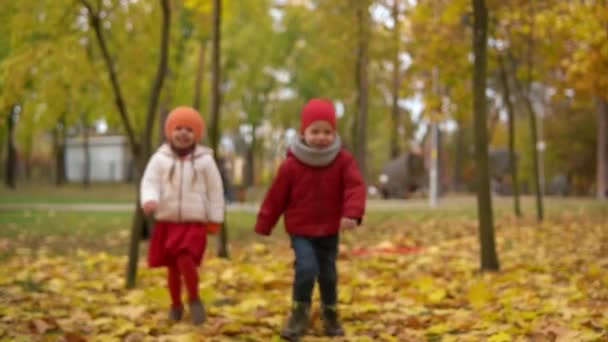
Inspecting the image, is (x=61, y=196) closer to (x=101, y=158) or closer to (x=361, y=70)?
(x=361, y=70)

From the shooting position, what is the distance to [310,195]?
5977 mm

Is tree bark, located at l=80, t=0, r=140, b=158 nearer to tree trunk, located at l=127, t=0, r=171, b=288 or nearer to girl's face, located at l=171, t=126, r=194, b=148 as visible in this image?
tree trunk, located at l=127, t=0, r=171, b=288

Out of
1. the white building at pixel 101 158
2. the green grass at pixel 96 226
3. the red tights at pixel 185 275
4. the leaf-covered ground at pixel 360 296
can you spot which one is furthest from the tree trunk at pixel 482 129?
the white building at pixel 101 158

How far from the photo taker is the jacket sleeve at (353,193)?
5766 mm

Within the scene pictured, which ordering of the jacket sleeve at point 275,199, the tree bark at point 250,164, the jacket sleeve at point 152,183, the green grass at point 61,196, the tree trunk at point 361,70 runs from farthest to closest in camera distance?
the tree bark at point 250,164 < the green grass at point 61,196 < the tree trunk at point 361,70 < the jacket sleeve at point 152,183 < the jacket sleeve at point 275,199

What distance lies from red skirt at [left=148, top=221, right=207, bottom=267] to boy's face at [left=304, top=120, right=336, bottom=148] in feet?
3.89

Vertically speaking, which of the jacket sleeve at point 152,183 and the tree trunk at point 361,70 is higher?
the tree trunk at point 361,70

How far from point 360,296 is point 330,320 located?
1607 mm

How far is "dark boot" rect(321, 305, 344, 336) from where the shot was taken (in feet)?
19.7

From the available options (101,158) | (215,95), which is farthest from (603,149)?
(101,158)

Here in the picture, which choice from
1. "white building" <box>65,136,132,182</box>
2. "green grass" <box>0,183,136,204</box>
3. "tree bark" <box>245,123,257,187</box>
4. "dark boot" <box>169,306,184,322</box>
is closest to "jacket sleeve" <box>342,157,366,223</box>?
"dark boot" <box>169,306,184,322</box>

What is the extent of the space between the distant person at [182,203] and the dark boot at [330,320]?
934mm

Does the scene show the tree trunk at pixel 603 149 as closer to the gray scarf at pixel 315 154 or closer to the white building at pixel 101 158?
the gray scarf at pixel 315 154

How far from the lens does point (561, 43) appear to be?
52.7 ft
